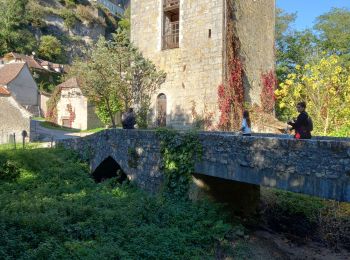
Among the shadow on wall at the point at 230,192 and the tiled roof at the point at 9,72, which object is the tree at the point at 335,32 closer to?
the shadow on wall at the point at 230,192

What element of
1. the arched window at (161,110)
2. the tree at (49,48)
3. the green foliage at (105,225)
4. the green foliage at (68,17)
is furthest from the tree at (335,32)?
the green foliage at (68,17)

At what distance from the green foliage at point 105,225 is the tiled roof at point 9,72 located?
955 inches

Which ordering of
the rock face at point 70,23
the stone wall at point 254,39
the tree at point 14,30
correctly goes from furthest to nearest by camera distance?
1. the rock face at point 70,23
2. the tree at point 14,30
3. the stone wall at point 254,39

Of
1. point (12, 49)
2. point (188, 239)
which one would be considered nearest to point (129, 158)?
point (188, 239)

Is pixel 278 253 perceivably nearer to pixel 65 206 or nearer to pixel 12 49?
pixel 65 206

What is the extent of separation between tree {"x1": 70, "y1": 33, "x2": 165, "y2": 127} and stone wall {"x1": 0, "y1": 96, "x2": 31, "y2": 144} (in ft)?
19.2

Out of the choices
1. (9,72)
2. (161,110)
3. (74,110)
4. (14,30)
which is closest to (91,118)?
(74,110)

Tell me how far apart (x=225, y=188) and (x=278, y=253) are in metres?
2.26

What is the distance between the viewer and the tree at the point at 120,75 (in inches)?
654

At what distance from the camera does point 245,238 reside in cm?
847

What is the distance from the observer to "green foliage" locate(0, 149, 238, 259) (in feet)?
21.7

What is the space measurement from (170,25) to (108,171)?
9.03m

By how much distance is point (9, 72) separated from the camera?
110 ft

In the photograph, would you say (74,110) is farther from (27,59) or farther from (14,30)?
(14,30)
